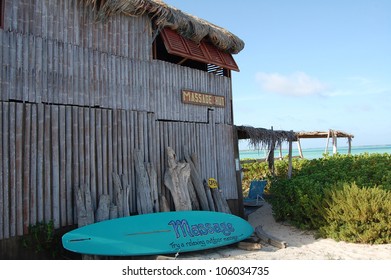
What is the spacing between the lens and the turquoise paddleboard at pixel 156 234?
6.39m

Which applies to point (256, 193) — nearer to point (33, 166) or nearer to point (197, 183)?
point (197, 183)

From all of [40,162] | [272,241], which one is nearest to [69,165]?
[40,162]

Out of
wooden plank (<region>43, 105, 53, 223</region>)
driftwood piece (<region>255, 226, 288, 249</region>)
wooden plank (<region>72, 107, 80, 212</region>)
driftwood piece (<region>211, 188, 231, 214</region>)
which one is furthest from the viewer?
driftwood piece (<region>211, 188, 231, 214</region>)

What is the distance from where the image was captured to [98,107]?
7629mm

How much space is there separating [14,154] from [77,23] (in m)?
3.06

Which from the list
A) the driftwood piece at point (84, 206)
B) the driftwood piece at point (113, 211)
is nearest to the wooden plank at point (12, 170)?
the driftwood piece at point (84, 206)

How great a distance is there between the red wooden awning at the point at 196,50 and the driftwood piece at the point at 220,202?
3.63 m

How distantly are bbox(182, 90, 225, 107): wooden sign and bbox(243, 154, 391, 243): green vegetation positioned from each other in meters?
2.88

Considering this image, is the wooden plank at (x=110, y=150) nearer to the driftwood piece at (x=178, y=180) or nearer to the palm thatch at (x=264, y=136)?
the driftwood piece at (x=178, y=180)

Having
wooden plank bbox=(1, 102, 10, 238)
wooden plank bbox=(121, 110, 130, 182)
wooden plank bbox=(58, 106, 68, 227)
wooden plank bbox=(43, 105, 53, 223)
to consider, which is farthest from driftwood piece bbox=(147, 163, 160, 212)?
wooden plank bbox=(1, 102, 10, 238)

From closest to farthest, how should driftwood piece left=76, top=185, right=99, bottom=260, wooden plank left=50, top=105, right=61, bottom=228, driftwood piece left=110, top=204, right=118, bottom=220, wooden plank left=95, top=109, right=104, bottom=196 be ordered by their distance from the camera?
wooden plank left=50, top=105, right=61, bottom=228
driftwood piece left=76, top=185, right=99, bottom=260
driftwood piece left=110, top=204, right=118, bottom=220
wooden plank left=95, top=109, right=104, bottom=196

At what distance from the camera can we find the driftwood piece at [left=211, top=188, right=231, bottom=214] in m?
9.31

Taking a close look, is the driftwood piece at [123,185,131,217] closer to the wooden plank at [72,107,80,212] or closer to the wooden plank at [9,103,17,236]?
→ the wooden plank at [72,107,80,212]

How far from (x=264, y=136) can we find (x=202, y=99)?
2.64m
